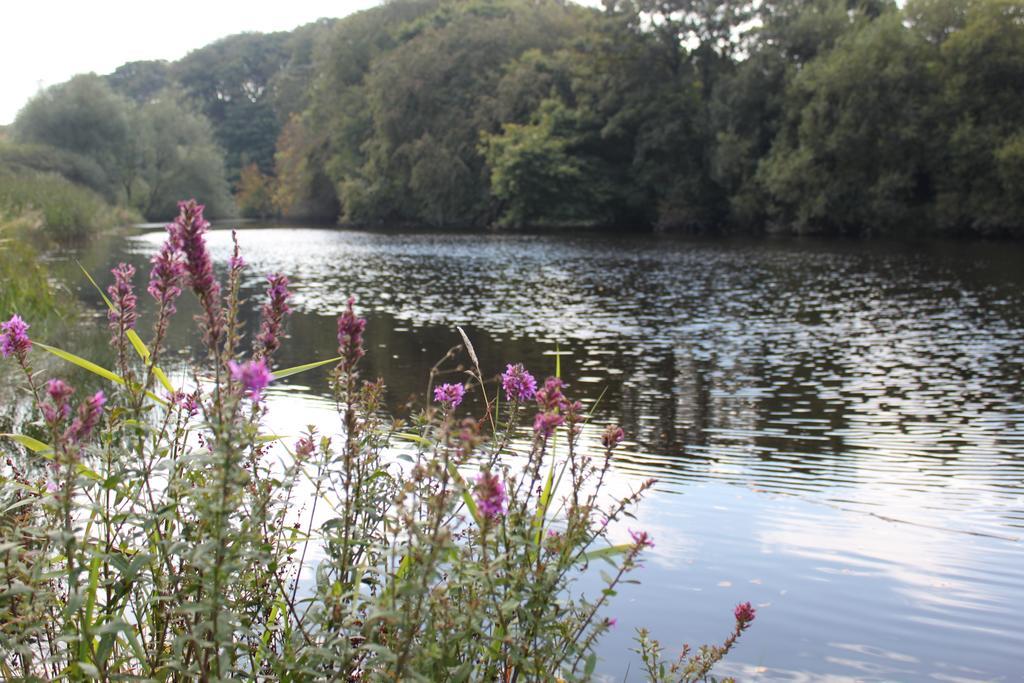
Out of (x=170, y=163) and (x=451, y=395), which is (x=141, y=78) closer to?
(x=170, y=163)

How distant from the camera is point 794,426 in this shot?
878 cm

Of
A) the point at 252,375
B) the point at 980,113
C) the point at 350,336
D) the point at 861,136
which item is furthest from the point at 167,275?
the point at 980,113

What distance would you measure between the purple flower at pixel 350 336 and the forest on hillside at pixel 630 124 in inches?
1550

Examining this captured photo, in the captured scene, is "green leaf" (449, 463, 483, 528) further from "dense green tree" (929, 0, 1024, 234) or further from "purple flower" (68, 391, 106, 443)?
"dense green tree" (929, 0, 1024, 234)

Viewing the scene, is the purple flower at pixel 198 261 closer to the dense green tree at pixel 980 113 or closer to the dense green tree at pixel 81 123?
the dense green tree at pixel 980 113

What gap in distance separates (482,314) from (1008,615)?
1364 cm

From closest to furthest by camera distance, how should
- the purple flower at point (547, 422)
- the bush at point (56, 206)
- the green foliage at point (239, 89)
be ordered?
the purple flower at point (547, 422) < the bush at point (56, 206) < the green foliage at point (239, 89)

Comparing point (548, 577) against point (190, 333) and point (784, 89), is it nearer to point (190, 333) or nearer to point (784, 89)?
point (190, 333)

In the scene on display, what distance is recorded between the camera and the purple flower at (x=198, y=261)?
2188 mm

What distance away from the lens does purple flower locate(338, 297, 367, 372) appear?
2234 millimetres

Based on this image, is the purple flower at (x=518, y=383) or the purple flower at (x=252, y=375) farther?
the purple flower at (x=518, y=383)

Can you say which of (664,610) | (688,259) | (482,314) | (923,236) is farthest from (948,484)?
(923,236)

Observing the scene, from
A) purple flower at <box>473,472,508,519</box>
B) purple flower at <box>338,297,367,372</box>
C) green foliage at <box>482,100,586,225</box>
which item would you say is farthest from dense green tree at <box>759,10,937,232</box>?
purple flower at <box>473,472,508,519</box>

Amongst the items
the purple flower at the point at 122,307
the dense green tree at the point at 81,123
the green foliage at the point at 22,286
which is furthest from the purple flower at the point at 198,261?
the dense green tree at the point at 81,123
